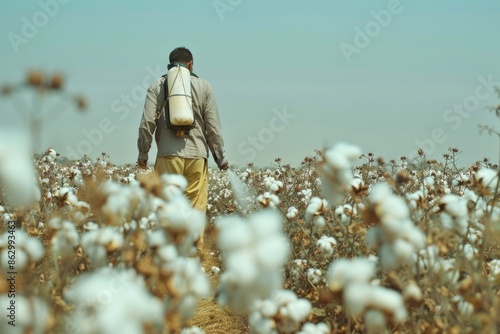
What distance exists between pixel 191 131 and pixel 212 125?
227 mm

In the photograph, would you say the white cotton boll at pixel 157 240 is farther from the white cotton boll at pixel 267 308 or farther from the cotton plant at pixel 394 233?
the cotton plant at pixel 394 233

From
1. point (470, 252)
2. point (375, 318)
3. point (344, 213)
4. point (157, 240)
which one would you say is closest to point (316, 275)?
point (344, 213)

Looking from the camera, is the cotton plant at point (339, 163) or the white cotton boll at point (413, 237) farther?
the cotton plant at point (339, 163)

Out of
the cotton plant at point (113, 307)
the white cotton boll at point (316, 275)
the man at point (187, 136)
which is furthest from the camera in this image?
the man at point (187, 136)

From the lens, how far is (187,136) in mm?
5680

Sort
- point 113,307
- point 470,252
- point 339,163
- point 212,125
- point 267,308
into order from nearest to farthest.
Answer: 1. point 113,307
2. point 339,163
3. point 267,308
4. point 470,252
5. point 212,125

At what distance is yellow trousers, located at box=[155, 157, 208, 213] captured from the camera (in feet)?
18.6

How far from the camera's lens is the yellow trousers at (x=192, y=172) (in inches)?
223

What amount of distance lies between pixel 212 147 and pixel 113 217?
4.19 m

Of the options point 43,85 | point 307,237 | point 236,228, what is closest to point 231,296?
point 236,228

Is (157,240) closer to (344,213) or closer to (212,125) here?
(344,213)

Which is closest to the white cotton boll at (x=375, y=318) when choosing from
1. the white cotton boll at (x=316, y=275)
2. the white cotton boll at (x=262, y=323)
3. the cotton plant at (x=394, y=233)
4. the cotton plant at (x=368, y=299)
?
the cotton plant at (x=368, y=299)

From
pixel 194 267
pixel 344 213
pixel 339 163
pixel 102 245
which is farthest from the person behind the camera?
pixel 344 213

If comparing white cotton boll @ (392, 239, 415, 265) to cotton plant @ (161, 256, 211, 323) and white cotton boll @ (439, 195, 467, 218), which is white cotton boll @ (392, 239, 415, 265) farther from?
white cotton boll @ (439, 195, 467, 218)
